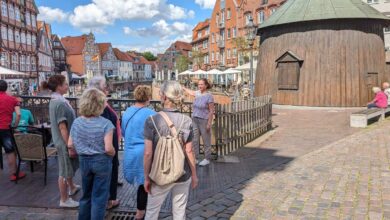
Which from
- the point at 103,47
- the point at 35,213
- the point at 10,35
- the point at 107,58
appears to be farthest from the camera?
the point at 107,58

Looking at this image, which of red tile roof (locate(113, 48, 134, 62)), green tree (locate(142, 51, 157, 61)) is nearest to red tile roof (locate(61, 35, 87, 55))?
red tile roof (locate(113, 48, 134, 62))

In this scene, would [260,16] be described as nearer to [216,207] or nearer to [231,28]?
[231,28]

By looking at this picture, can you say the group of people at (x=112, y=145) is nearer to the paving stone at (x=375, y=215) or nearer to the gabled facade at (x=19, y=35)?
the paving stone at (x=375, y=215)

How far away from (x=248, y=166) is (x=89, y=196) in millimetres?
4024

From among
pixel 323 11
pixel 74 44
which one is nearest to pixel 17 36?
pixel 74 44

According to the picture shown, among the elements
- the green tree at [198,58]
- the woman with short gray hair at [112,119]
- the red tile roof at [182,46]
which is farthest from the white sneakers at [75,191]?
A: the red tile roof at [182,46]

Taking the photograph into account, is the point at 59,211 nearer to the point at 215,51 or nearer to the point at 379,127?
the point at 379,127

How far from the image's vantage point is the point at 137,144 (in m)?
4.00

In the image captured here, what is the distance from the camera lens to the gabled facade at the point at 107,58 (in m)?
89.1

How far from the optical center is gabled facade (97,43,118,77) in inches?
3509

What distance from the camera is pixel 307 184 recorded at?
19.1ft

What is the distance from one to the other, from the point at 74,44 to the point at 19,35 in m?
33.3

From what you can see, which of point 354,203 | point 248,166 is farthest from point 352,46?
point 354,203

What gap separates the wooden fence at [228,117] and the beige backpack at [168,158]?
3.49m
